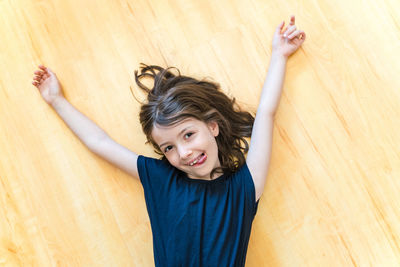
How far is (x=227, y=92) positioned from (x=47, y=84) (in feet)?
1.83

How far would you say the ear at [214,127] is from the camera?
92cm

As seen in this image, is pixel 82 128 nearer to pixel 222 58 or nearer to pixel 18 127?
pixel 18 127

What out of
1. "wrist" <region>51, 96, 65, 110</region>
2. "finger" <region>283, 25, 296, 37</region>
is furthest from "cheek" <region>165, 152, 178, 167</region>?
"finger" <region>283, 25, 296, 37</region>

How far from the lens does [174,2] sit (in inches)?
43.1

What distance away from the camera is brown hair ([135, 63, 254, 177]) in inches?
34.2

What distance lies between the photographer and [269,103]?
3.25 feet

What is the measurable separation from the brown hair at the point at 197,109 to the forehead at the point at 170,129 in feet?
0.03

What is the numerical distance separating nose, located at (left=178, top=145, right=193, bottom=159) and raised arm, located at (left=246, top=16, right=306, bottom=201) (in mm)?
191

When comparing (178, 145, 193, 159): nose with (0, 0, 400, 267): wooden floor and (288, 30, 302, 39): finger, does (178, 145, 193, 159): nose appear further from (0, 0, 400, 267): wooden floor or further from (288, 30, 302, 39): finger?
(288, 30, 302, 39): finger

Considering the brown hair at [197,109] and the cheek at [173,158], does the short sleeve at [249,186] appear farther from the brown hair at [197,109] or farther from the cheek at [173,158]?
the cheek at [173,158]

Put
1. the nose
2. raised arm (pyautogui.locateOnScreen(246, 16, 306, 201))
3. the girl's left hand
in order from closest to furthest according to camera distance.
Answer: the nose
raised arm (pyautogui.locateOnScreen(246, 16, 306, 201))
the girl's left hand

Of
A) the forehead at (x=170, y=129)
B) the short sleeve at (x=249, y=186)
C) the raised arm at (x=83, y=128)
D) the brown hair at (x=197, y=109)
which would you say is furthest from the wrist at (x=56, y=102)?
the short sleeve at (x=249, y=186)

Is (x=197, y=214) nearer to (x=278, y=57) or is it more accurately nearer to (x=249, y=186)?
(x=249, y=186)

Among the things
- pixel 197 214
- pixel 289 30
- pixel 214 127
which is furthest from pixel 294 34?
pixel 197 214
